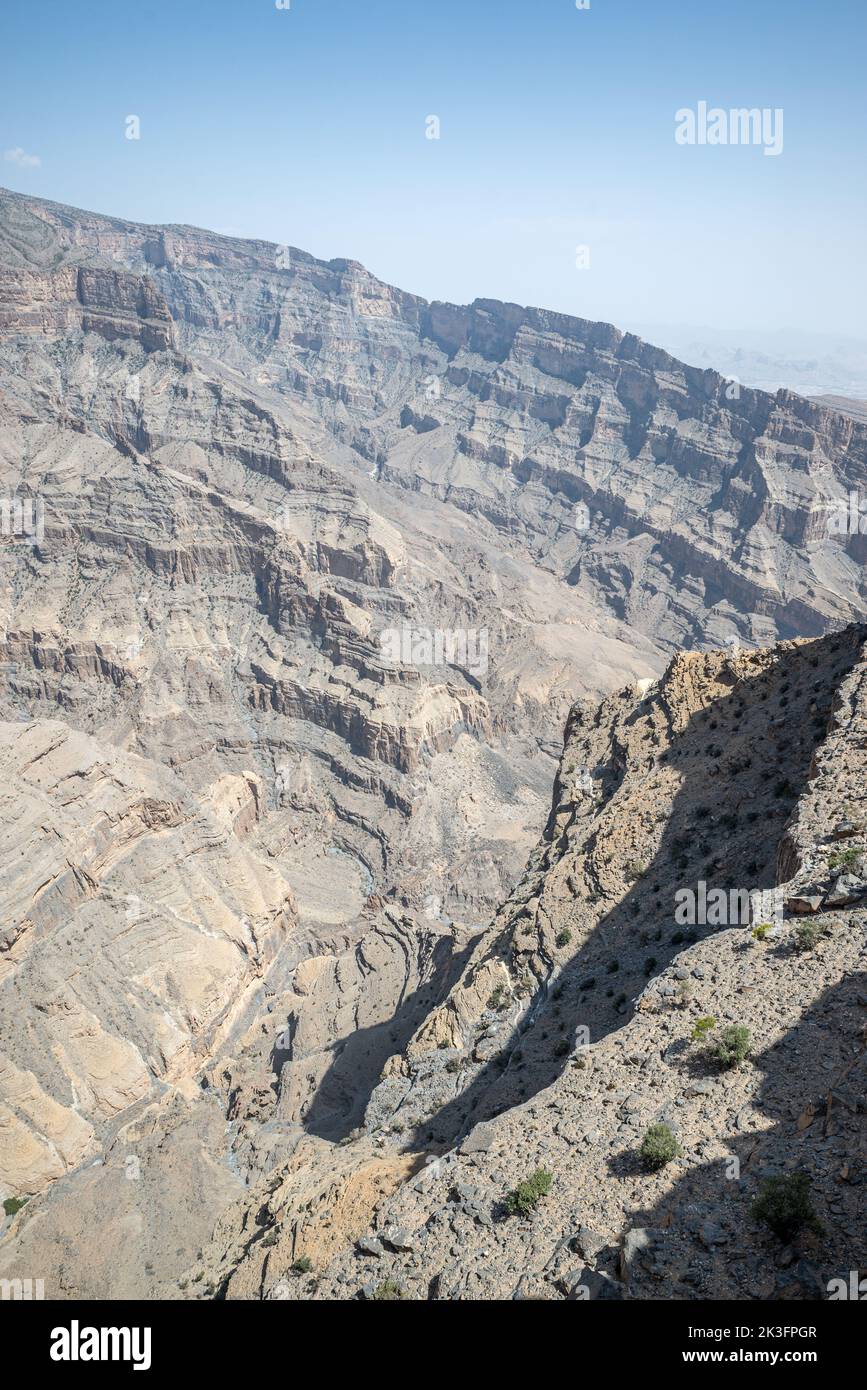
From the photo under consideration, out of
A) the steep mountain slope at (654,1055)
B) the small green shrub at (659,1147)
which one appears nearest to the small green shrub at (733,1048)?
the steep mountain slope at (654,1055)

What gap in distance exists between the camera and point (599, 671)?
357 feet

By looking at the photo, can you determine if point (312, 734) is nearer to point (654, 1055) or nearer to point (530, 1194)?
point (654, 1055)

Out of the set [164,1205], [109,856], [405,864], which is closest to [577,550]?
[405,864]

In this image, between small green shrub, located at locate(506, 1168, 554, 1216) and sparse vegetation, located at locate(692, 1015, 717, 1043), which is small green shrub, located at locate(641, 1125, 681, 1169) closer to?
small green shrub, located at locate(506, 1168, 554, 1216)

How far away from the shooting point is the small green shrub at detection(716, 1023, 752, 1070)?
15445 millimetres

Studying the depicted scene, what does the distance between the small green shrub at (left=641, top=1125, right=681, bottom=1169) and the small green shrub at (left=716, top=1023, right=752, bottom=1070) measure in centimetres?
184

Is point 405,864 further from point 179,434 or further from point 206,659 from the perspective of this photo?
point 179,434

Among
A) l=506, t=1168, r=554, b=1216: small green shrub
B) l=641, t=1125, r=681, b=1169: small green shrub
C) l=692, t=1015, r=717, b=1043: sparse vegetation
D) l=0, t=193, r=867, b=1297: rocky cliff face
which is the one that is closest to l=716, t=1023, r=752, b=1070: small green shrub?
l=692, t=1015, r=717, b=1043: sparse vegetation

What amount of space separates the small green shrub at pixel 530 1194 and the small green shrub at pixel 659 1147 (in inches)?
71.6

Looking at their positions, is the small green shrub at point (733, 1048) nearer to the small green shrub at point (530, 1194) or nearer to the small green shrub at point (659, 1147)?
the small green shrub at point (659, 1147)

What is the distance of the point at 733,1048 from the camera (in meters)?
15.6

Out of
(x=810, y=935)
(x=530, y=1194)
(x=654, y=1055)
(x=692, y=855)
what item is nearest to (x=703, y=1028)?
(x=654, y=1055)

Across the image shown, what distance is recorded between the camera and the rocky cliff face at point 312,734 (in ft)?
99.3

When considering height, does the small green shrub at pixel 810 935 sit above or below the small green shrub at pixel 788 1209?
above
